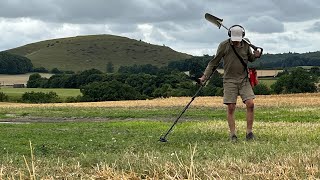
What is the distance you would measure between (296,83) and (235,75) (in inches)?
2635

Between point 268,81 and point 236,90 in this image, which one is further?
point 268,81

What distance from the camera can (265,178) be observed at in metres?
4.90

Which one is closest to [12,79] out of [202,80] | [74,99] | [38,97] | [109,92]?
[38,97]

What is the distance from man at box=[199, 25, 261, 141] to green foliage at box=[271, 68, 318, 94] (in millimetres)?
65761

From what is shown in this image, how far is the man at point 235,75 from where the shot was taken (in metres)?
11.1

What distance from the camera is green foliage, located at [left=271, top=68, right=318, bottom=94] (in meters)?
74.7

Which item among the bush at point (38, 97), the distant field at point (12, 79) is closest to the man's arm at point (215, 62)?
the bush at point (38, 97)

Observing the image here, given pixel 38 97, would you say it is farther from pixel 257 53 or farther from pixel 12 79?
pixel 257 53

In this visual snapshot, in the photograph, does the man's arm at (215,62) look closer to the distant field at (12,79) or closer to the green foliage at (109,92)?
the green foliage at (109,92)

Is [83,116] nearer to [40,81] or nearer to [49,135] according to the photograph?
[49,135]

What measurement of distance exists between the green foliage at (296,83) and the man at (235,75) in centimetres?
6576

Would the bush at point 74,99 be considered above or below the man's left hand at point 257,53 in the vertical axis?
below

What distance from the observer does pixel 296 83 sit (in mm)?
75438

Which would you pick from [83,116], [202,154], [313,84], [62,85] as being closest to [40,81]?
[62,85]
